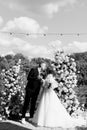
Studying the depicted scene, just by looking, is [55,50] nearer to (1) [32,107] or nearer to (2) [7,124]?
(1) [32,107]

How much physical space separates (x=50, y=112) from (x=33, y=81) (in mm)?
931

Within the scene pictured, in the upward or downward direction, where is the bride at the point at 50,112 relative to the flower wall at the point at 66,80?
downward

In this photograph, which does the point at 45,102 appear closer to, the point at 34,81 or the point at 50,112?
the point at 50,112

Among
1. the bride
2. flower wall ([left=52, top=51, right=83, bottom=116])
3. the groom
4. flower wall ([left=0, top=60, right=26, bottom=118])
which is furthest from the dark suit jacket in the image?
flower wall ([left=52, top=51, right=83, bottom=116])

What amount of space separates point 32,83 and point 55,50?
3.14m

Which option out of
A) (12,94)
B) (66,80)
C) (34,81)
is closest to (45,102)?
(34,81)

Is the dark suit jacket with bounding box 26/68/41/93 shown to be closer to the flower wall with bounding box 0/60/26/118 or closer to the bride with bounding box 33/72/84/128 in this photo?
the bride with bounding box 33/72/84/128

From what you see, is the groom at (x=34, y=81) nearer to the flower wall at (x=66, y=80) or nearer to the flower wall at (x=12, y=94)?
the flower wall at (x=12, y=94)

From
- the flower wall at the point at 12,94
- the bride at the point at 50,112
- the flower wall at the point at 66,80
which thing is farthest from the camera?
the flower wall at the point at 66,80

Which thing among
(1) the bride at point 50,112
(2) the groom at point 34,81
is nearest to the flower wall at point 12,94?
(2) the groom at point 34,81

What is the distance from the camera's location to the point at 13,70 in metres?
11.3

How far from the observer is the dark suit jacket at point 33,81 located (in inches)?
345

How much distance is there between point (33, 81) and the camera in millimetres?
8883

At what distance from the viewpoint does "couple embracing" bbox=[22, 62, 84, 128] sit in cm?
859
